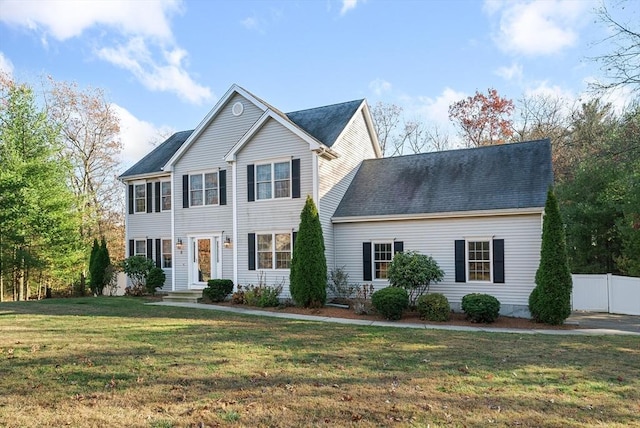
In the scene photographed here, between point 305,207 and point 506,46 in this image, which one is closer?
point 305,207

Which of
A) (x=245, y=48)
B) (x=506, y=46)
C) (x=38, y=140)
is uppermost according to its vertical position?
(x=506, y=46)

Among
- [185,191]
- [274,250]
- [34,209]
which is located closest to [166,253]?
[185,191]

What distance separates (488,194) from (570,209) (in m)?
6.97

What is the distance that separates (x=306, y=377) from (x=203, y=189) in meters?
13.0

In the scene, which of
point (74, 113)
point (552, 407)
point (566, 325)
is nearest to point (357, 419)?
point (552, 407)

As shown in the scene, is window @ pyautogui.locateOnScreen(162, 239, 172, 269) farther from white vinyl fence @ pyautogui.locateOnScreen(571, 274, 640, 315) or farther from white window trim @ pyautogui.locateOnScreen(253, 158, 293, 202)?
white vinyl fence @ pyautogui.locateOnScreen(571, 274, 640, 315)

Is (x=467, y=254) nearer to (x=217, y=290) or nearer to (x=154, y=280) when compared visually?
(x=217, y=290)

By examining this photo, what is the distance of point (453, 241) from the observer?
14430mm

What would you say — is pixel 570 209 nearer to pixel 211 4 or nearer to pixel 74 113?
pixel 211 4

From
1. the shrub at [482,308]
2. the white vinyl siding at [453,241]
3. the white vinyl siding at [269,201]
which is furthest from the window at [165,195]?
the shrub at [482,308]

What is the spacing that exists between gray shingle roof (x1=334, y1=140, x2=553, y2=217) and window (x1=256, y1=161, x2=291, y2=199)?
2.25m

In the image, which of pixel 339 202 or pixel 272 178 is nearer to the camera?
pixel 272 178

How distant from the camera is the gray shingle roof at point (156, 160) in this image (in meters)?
19.8

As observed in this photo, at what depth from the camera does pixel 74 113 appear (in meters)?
29.3
